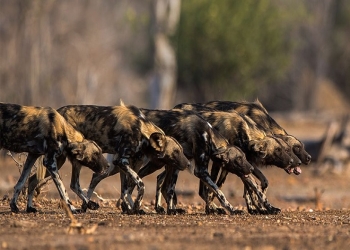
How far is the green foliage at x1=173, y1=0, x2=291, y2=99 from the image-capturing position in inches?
1510

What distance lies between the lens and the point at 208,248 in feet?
27.8

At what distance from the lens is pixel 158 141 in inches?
486

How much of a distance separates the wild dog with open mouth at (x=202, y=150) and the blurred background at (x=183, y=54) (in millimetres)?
19328

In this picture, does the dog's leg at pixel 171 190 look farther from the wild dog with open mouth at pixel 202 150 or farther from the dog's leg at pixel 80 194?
the dog's leg at pixel 80 194

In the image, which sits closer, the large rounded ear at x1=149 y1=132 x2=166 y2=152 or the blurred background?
the large rounded ear at x1=149 y1=132 x2=166 y2=152

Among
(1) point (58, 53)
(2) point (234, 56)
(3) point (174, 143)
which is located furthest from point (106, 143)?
(1) point (58, 53)

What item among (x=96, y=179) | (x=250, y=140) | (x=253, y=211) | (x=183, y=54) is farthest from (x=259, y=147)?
(x=183, y=54)

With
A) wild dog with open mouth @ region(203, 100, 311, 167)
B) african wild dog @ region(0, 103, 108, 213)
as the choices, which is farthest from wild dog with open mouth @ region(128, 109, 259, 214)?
wild dog with open mouth @ region(203, 100, 311, 167)

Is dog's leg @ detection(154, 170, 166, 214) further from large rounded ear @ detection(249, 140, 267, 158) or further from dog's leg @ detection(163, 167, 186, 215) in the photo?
large rounded ear @ detection(249, 140, 267, 158)

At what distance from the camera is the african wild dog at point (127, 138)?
1240cm

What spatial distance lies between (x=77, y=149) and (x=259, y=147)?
2628 mm

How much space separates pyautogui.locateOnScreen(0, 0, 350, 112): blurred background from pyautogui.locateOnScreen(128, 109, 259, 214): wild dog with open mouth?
19328 mm

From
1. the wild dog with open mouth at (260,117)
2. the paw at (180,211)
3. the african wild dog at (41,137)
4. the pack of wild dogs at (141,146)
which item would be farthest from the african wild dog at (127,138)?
the wild dog with open mouth at (260,117)

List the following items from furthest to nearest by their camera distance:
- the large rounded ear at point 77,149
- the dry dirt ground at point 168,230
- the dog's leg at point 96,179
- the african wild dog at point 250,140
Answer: the african wild dog at point 250,140
the dog's leg at point 96,179
the large rounded ear at point 77,149
the dry dirt ground at point 168,230
